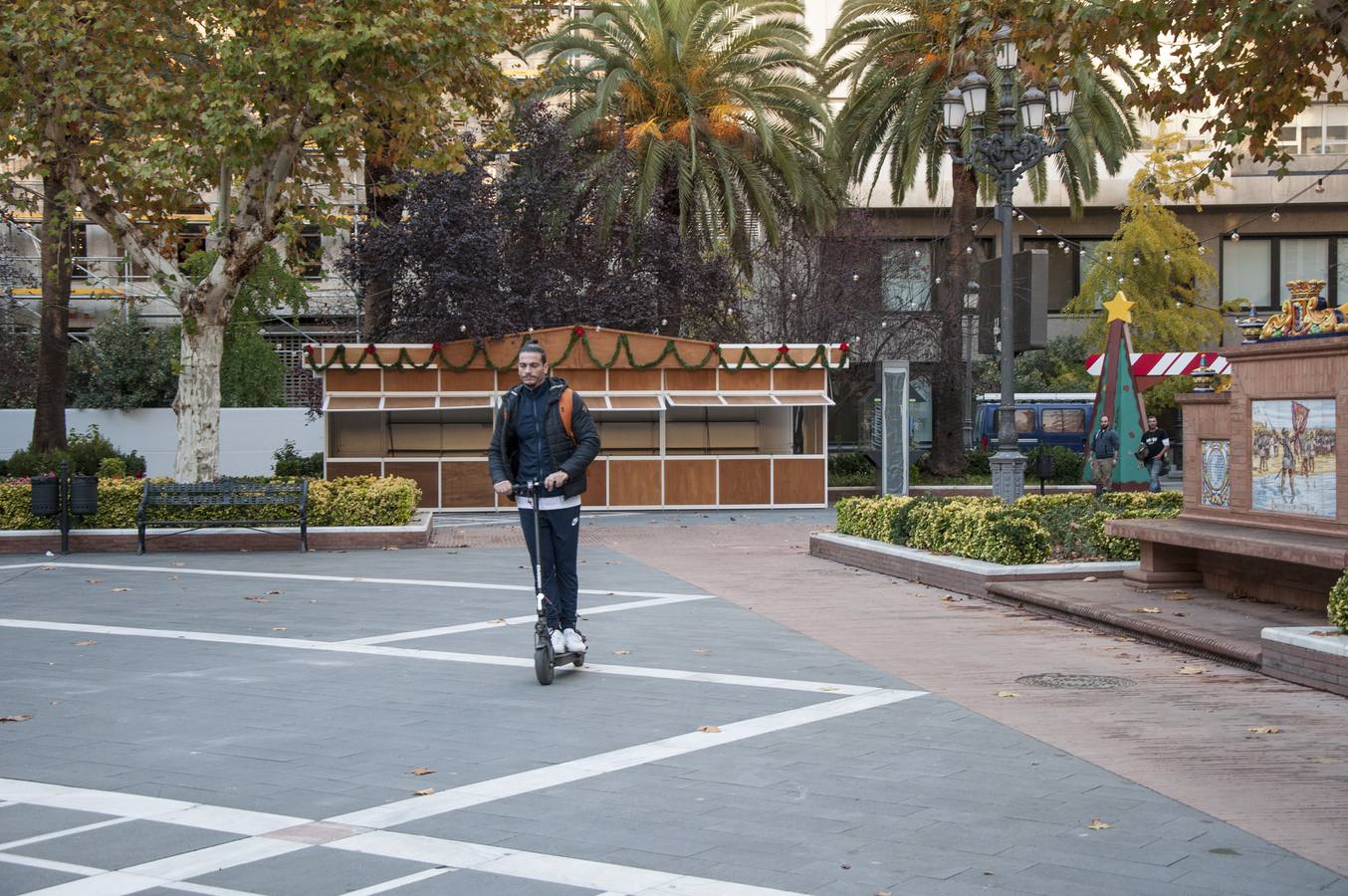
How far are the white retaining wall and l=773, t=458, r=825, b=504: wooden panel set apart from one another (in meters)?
12.5

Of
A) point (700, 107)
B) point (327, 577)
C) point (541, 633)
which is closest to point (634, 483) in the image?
point (700, 107)

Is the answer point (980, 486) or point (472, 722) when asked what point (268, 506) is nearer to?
point (472, 722)

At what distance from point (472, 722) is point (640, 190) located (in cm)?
2242

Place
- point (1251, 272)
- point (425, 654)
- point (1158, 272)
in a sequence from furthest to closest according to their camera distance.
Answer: point (1251, 272), point (1158, 272), point (425, 654)

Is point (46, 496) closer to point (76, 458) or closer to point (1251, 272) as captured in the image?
point (76, 458)

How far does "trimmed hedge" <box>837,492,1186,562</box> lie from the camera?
14.0 m

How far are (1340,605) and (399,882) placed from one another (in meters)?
6.29

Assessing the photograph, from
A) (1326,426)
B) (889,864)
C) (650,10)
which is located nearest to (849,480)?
(650,10)

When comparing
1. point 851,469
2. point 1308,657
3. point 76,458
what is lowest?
point 1308,657

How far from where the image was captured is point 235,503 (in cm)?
1942

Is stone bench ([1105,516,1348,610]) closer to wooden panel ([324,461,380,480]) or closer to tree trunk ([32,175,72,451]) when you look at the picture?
wooden panel ([324,461,380,480])

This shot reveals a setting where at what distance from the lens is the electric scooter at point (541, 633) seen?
8.83 m

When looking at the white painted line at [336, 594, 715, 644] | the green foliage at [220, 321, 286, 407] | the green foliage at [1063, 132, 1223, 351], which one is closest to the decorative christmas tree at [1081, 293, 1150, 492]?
the green foliage at [1063, 132, 1223, 351]

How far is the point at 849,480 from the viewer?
32500 mm
